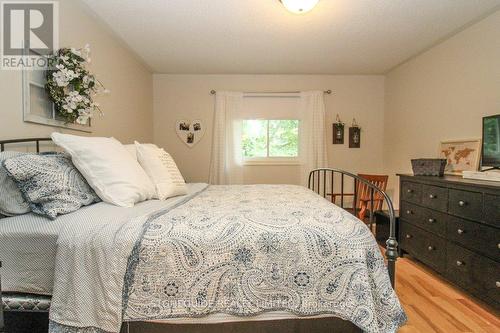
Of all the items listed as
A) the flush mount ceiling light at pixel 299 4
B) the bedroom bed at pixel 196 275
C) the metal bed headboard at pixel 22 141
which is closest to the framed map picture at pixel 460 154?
the flush mount ceiling light at pixel 299 4

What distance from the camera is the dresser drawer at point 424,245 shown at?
231 cm

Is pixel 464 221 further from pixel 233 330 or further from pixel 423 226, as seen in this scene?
pixel 233 330

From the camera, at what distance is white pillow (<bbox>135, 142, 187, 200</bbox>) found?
190 cm

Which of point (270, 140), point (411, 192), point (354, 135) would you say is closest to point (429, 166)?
point (411, 192)

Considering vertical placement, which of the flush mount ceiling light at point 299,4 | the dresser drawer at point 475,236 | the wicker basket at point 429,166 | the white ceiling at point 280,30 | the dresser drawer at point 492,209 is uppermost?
the white ceiling at point 280,30

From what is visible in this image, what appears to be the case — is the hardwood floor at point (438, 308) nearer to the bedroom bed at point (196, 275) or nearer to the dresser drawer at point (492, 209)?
the dresser drawer at point (492, 209)

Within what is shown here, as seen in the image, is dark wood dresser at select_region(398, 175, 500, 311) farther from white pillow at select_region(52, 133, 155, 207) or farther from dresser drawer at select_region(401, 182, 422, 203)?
white pillow at select_region(52, 133, 155, 207)

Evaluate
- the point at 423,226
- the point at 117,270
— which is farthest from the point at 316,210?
the point at 423,226

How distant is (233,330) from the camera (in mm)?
1151

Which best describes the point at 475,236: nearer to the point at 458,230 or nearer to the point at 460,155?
the point at 458,230

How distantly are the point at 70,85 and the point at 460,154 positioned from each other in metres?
3.48

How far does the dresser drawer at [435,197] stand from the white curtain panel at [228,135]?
95.5 inches

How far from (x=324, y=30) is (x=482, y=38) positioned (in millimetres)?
1374

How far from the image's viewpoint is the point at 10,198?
4.15 feet
